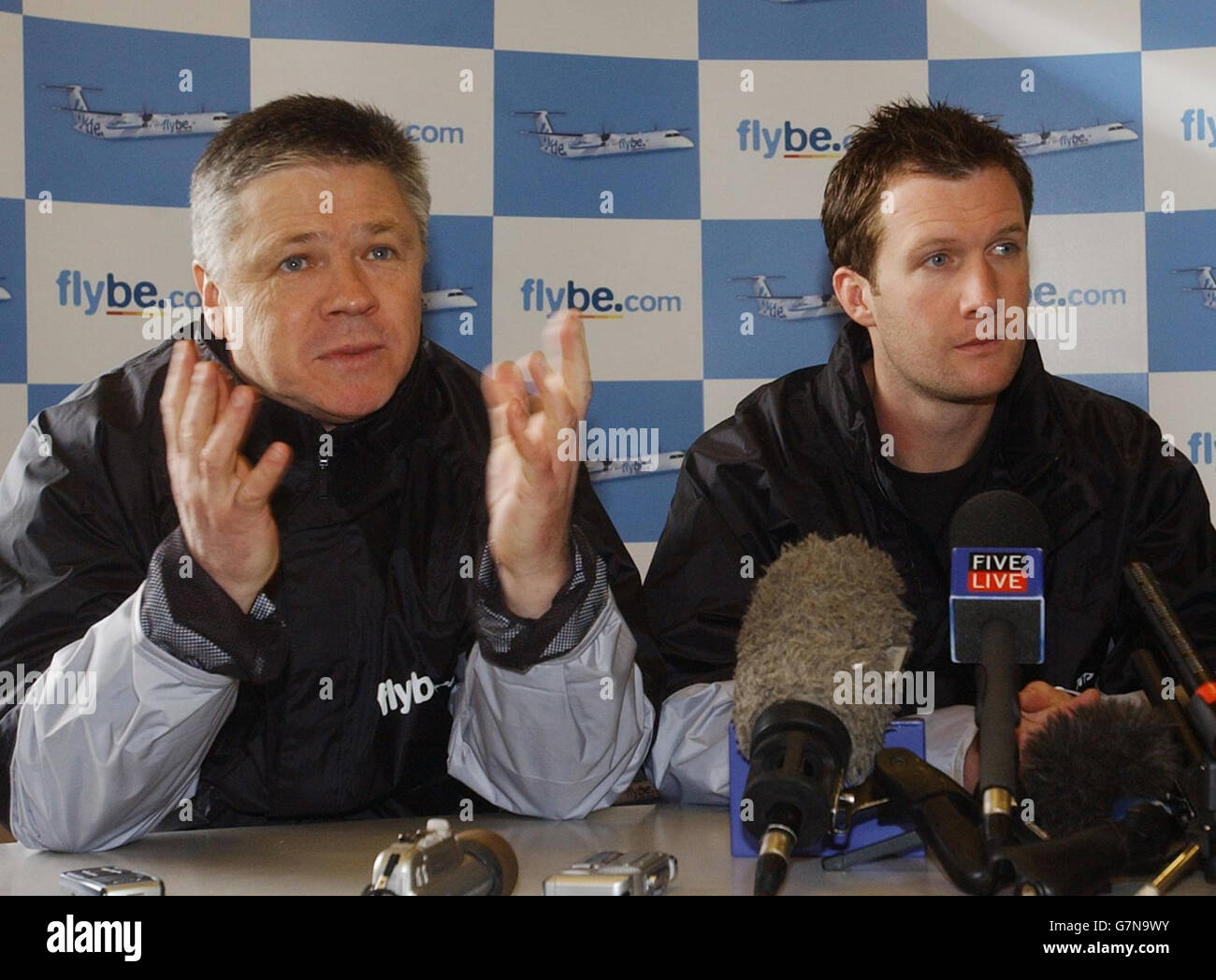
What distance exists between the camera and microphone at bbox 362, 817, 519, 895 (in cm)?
90

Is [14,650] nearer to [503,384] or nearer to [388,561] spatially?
[388,561]

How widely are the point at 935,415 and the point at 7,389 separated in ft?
5.45

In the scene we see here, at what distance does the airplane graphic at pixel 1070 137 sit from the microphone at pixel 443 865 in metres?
2.24

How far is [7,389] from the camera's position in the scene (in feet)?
7.75

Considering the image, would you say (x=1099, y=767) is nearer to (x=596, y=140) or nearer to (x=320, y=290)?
(x=320, y=290)

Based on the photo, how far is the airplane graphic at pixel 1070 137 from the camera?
274cm

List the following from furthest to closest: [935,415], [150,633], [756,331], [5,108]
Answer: [756,331] → [5,108] → [935,415] → [150,633]

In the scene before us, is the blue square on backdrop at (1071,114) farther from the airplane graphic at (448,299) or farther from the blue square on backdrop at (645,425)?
the airplane graphic at (448,299)

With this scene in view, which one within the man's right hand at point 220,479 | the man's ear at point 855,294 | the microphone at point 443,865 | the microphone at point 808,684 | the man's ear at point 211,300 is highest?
the man's ear at point 855,294

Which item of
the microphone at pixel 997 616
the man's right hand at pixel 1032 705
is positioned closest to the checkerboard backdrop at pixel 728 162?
the man's right hand at pixel 1032 705

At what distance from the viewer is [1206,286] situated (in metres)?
2.69

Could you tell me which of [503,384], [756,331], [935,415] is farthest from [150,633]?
[756,331]

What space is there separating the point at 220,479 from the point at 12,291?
1.41 m

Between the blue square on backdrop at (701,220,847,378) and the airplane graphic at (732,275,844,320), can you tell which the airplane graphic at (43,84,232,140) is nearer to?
the blue square on backdrop at (701,220,847,378)
